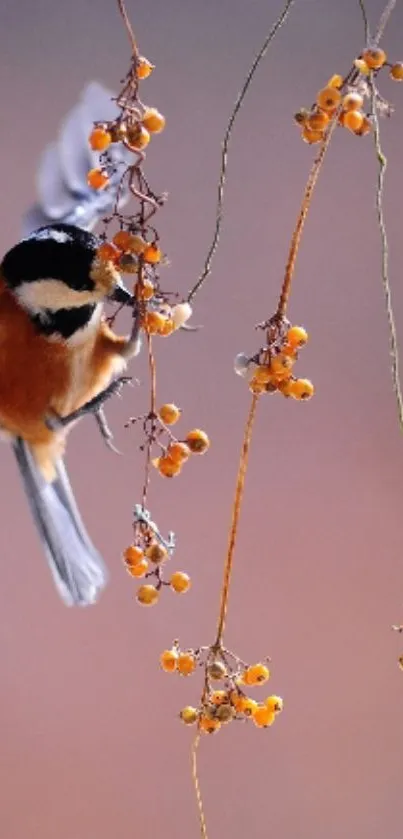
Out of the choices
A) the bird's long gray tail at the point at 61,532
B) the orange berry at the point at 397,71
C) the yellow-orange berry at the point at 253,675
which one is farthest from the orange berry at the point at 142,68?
the bird's long gray tail at the point at 61,532

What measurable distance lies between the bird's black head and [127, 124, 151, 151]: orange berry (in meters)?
0.18

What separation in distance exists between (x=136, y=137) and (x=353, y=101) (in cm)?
10

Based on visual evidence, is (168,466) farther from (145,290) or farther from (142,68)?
(142,68)

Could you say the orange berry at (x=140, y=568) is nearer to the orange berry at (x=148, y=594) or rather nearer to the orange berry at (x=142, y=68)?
the orange berry at (x=148, y=594)

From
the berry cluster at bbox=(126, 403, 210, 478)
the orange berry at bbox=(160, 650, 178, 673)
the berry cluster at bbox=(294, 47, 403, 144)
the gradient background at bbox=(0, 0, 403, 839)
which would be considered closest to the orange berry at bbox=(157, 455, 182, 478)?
the berry cluster at bbox=(126, 403, 210, 478)

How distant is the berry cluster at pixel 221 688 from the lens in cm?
60

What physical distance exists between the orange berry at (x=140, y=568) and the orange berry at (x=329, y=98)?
0.28 m

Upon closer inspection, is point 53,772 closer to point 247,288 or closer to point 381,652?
point 381,652

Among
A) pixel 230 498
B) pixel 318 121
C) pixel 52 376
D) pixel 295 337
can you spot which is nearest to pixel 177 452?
pixel 295 337

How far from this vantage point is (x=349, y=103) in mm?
515

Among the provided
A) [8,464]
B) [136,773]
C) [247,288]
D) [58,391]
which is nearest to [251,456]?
[247,288]

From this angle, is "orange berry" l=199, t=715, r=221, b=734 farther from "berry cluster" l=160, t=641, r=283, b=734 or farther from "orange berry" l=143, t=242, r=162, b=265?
"orange berry" l=143, t=242, r=162, b=265

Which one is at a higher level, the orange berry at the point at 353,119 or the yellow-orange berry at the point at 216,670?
the orange berry at the point at 353,119

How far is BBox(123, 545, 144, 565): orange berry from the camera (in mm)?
648
